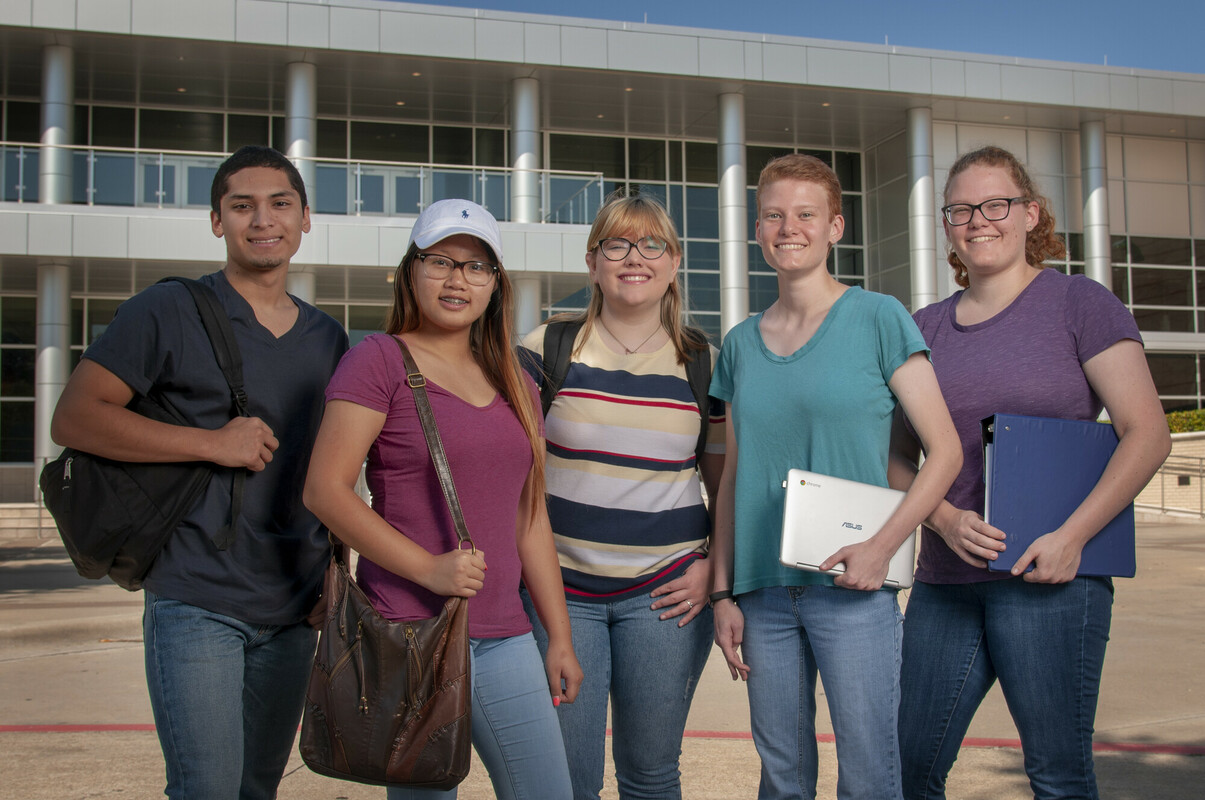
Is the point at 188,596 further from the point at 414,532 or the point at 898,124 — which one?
the point at 898,124

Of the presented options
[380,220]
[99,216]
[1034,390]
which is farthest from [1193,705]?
[99,216]

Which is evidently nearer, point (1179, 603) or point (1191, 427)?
point (1179, 603)

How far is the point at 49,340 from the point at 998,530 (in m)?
21.6

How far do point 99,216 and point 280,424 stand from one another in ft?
61.1

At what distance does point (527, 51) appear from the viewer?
21984 millimetres

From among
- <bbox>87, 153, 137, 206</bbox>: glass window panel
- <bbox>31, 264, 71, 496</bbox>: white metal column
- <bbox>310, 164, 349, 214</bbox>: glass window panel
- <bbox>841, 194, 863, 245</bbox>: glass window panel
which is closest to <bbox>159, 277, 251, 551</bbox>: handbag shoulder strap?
<bbox>310, 164, 349, 214</bbox>: glass window panel

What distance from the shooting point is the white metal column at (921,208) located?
25.4 metres

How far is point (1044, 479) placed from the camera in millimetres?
2871

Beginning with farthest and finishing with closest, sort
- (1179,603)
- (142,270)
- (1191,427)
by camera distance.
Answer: (1191,427) < (142,270) < (1179,603)

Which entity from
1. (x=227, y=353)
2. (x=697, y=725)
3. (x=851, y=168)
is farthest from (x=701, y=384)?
Result: (x=851, y=168)

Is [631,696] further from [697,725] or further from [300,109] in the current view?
[300,109]

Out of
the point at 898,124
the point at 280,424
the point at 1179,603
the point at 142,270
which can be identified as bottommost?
the point at 1179,603

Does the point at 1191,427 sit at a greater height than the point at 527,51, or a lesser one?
lesser

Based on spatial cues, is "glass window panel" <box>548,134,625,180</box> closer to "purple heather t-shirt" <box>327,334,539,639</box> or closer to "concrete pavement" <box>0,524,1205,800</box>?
"concrete pavement" <box>0,524,1205,800</box>
